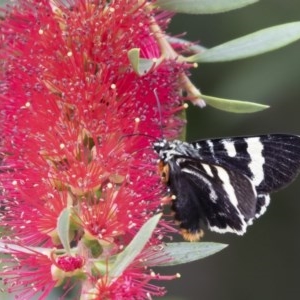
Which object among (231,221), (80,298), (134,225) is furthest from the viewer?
(231,221)

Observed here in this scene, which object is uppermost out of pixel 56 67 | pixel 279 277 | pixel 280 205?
pixel 56 67

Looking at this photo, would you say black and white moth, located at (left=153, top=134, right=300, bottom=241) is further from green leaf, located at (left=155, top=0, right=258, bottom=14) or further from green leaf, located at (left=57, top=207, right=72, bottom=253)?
green leaf, located at (left=57, top=207, right=72, bottom=253)

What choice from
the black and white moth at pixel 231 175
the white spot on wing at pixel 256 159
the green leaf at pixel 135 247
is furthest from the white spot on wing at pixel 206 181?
the green leaf at pixel 135 247

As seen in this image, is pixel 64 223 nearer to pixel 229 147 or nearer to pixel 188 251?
pixel 188 251

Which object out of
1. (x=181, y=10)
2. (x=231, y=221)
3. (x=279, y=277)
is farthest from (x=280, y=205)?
(x=181, y=10)

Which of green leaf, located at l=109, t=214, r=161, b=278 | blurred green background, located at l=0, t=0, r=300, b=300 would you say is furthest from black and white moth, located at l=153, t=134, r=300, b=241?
blurred green background, located at l=0, t=0, r=300, b=300

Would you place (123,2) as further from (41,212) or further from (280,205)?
(280,205)
